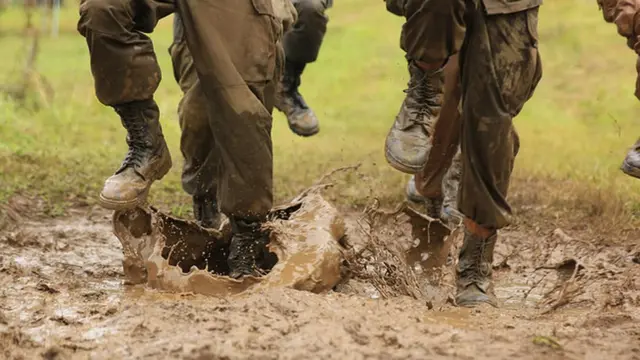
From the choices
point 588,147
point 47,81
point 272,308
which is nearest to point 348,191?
point 588,147

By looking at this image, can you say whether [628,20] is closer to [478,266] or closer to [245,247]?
[478,266]

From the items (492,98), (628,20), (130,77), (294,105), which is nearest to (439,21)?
(492,98)

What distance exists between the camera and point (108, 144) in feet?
35.2

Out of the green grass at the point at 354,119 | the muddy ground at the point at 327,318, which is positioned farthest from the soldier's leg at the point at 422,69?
the green grass at the point at 354,119

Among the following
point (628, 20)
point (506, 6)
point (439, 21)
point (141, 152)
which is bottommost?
point (141, 152)

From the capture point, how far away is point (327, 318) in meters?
3.79

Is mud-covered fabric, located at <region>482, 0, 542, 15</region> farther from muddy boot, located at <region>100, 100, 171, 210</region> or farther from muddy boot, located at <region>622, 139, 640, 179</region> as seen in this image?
muddy boot, located at <region>100, 100, 171, 210</region>

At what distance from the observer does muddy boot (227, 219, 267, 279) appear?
201 inches

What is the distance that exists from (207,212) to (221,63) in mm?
1569

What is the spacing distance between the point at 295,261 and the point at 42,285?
4.01 ft

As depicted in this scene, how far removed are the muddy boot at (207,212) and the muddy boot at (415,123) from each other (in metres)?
1.40

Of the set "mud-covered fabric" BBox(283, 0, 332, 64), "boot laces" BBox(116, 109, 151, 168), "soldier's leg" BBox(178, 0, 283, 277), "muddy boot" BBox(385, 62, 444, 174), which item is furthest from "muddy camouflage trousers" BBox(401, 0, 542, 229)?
"mud-covered fabric" BBox(283, 0, 332, 64)

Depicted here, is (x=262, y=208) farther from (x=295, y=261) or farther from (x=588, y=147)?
(x=588, y=147)

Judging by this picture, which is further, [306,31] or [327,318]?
[306,31]
